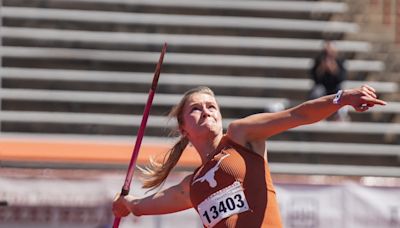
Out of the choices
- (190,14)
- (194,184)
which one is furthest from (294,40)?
(194,184)

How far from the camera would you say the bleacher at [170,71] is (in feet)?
39.1

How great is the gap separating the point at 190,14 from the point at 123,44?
2.73 ft

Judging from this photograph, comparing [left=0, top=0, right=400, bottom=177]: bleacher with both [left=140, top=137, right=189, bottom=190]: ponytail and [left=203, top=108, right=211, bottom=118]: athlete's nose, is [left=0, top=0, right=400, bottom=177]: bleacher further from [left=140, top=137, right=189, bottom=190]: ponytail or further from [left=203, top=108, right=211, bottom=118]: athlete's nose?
[left=203, top=108, right=211, bottom=118]: athlete's nose

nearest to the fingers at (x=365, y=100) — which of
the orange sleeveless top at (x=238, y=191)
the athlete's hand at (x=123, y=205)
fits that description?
the orange sleeveless top at (x=238, y=191)

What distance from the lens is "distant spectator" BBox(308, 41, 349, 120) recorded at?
38.4ft

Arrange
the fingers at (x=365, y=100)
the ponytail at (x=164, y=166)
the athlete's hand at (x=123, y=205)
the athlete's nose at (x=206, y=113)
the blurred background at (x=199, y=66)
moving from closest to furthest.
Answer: the fingers at (x=365, y=100) → the athlete's nose at (x=206, y=113) → the ponytail at (x=164, y=166) → the athlete's hand at (x=123, y=205) → the blurred background at (x=199, y=66)

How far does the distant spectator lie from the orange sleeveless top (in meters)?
6.57

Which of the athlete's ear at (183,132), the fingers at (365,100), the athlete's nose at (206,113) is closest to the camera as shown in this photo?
the fingers at (365,100)

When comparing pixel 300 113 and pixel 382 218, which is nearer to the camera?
pixel 300 113

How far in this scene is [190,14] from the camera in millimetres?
12531

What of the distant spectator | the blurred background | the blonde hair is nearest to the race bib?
the blonde hair

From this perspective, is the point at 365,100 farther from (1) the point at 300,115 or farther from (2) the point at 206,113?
(2) the point at 206,113

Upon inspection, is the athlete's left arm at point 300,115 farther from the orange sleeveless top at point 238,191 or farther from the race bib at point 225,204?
the race bib at point 225,204

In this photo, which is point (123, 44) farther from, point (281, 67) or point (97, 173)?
point (97, 173)
